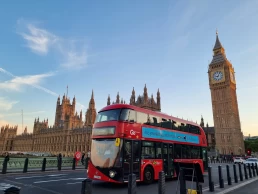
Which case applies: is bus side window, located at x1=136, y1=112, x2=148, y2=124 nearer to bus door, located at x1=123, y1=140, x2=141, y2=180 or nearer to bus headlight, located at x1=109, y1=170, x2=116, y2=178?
bus door, located at x1=123, y1=140, x2=141, y2=180

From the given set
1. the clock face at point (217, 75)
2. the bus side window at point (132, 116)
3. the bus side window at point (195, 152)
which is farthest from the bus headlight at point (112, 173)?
the clock face at point (217, 75)

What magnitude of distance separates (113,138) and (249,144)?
4070 inches

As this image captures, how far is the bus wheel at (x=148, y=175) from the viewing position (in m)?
10.9

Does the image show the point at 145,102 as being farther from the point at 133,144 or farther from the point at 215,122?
the point at 133,144

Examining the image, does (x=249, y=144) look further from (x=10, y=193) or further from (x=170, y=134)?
(x=10, y=193)

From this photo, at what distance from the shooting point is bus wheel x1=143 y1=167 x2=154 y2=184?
10.9 m

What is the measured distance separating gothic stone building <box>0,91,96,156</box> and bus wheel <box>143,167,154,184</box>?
72795 mm

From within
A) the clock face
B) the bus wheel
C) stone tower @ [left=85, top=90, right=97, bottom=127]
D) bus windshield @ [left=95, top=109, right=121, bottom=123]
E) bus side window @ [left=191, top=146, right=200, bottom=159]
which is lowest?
the bus wheel

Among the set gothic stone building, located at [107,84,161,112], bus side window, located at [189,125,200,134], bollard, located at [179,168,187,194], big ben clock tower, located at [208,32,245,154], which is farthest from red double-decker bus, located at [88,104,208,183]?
big ben clock tower, located at [208,32,245,154]

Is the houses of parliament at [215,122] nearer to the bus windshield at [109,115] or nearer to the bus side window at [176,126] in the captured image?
the bus side window at [176,126]

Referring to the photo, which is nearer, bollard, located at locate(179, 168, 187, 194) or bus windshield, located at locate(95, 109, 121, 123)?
bollard, located at locate(179, 168, 187, 194)

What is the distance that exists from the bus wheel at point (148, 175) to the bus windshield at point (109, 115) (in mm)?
3494

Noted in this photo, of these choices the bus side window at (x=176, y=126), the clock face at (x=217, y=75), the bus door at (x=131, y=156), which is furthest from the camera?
the clock face at (x=217, y=75)

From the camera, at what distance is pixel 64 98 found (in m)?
118
